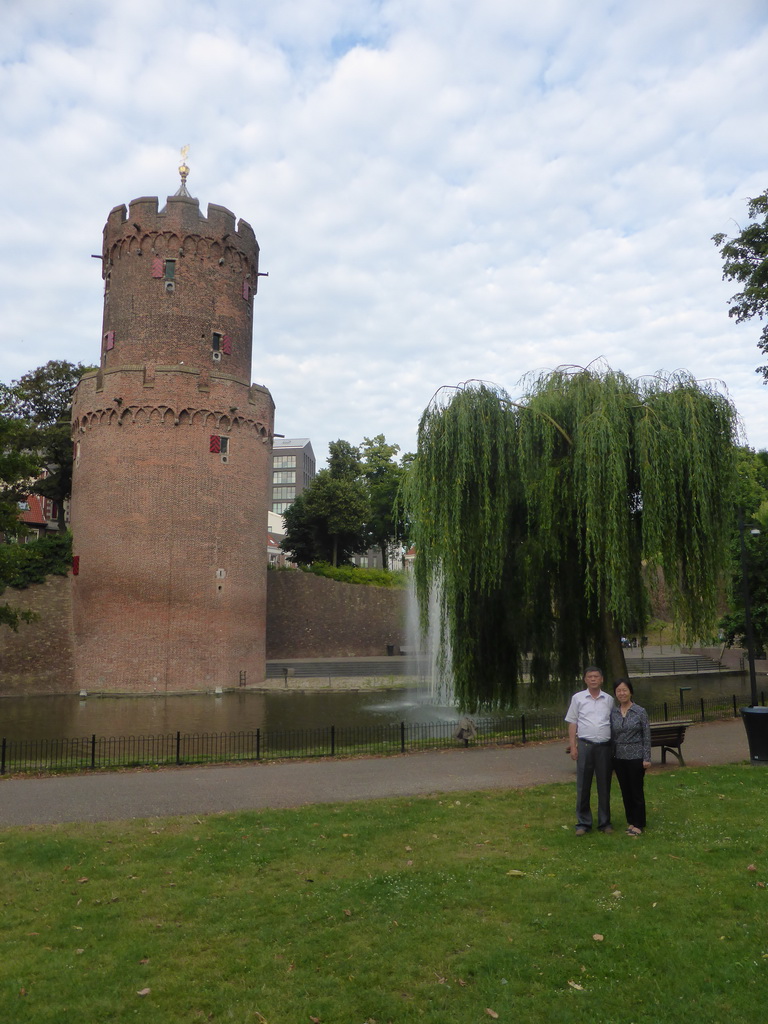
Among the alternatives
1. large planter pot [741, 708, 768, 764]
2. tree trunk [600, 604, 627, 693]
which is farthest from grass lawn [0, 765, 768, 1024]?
tree trunk [600, 604, 627, 693]

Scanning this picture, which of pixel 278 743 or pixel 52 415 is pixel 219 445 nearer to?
pixel 52 415

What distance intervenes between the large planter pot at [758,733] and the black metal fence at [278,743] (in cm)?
402

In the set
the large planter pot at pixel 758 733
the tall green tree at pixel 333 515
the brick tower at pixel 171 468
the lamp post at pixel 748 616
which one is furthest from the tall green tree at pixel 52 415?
the large planter pot at pixel 758 733

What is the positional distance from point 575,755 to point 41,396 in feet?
126

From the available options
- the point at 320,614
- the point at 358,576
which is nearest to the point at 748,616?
the point at 320,614

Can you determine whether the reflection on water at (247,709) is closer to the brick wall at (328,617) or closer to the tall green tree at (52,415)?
the brick wall at (328,617)

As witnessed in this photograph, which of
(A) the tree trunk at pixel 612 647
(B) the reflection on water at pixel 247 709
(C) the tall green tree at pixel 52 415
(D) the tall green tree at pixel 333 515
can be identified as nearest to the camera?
(A) the tree trunk at pixel 612 647

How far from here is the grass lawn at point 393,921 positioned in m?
4.16

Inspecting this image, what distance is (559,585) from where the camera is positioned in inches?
497

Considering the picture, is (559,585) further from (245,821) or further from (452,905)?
(452,905)

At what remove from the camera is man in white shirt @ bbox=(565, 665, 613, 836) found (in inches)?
284

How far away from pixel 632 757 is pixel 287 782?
Result: 5590mm

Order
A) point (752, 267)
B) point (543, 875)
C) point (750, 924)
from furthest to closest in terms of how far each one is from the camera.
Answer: point (752, 267) → point (543, 875) → point (750, 924)

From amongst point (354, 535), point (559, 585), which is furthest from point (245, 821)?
point (354, 535)
